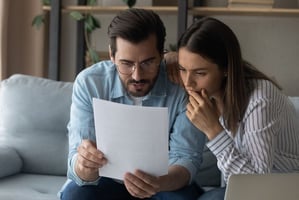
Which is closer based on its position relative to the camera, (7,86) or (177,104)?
(177,104)

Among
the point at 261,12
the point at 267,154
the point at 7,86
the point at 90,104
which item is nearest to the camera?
the point at 267,154

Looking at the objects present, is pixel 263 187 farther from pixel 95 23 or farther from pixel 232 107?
pixel 95 23

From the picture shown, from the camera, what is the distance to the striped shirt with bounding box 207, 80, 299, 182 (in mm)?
1511

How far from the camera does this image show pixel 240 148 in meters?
1.57

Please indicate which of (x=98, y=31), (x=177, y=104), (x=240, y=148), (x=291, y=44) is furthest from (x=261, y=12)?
(x=240, y=148)

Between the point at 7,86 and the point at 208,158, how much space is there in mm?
884

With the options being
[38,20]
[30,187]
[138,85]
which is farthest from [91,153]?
[38,20]

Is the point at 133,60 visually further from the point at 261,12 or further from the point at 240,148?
the point at 261,12

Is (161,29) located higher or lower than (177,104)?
higher

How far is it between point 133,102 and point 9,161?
0.67 meters

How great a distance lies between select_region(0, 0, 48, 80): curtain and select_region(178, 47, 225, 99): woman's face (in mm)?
1675

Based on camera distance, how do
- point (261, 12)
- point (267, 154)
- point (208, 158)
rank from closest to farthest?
point (267, 154) < point (208, 158) < point (261, 12)

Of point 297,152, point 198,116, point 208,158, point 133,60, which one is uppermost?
point 133,60

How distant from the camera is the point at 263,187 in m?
0.90
